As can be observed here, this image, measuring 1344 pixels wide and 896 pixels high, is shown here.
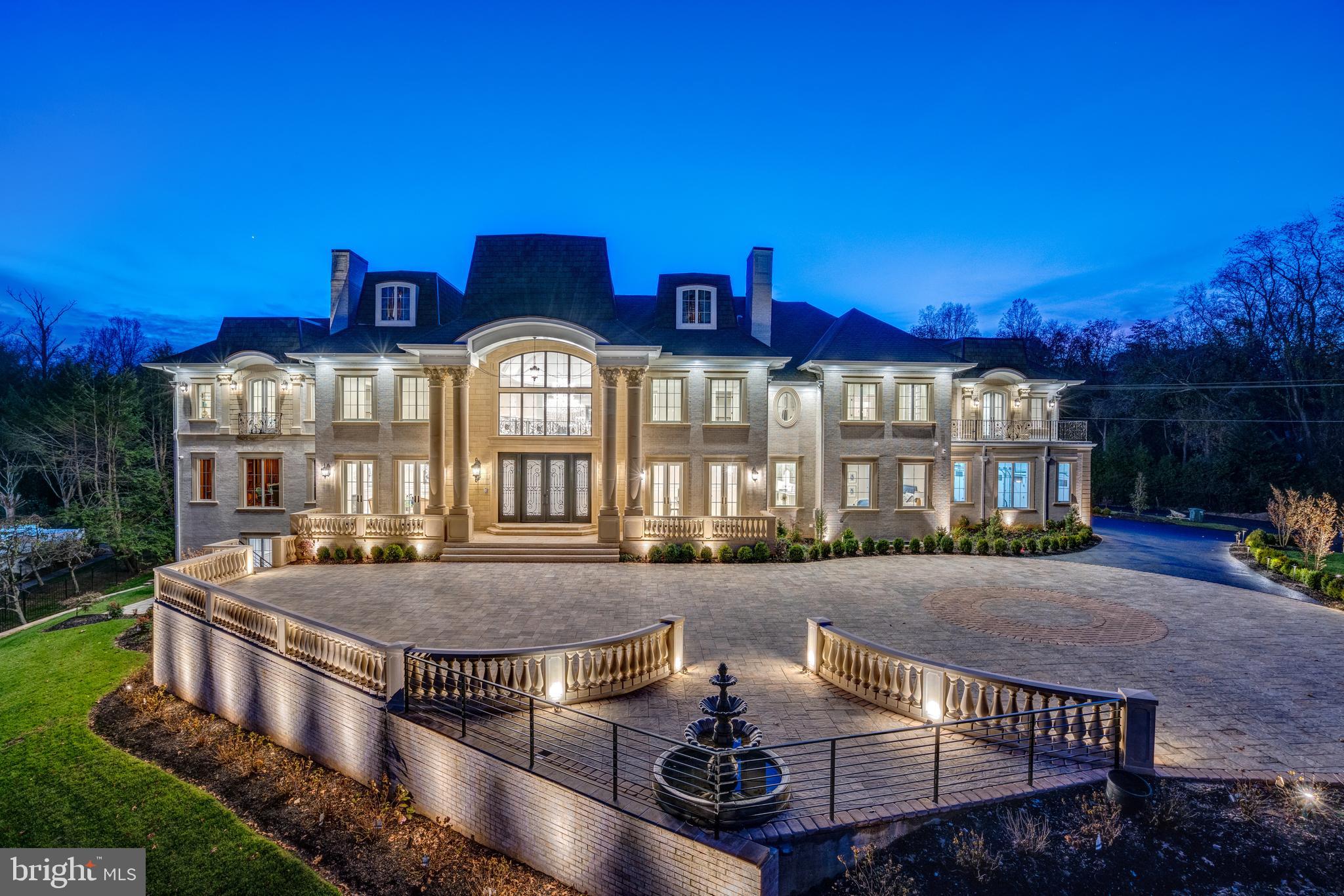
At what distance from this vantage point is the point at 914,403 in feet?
65.4

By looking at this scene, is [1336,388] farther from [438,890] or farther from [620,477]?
[438,890]

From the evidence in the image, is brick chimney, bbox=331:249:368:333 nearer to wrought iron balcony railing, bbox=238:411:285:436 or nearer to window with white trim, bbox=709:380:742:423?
wrought iron balcony railing, bbox=238:411:285:436

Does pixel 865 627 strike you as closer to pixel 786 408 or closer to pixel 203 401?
pixel 786 408

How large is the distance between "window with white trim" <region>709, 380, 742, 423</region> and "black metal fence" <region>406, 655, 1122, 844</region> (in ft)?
42.6

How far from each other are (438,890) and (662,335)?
16130mm

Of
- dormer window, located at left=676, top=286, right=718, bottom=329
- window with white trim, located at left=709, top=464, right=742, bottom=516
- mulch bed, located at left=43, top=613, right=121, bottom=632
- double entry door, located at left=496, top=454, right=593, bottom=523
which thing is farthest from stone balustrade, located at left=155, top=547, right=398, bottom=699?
dormer window, located at left=676, top=286, right=718, bottom=329

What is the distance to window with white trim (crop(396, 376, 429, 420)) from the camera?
18.8 m

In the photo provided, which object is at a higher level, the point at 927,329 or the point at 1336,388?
the point at 927,329

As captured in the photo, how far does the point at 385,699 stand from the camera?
7.46 meters

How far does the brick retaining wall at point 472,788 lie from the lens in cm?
Result: 488

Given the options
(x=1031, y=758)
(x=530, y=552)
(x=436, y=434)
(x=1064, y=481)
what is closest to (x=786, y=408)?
(x=530, y=552)

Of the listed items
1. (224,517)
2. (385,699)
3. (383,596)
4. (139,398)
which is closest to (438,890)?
(385,699)

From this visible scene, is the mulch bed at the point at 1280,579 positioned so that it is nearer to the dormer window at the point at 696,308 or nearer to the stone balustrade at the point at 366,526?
the dormer window at the point at 696,308

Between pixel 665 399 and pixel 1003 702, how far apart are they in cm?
1393
